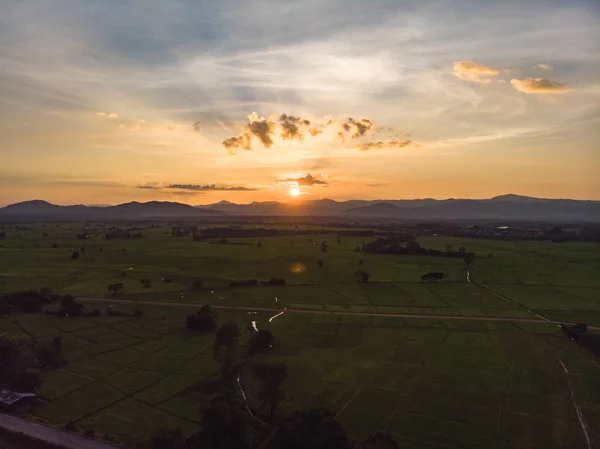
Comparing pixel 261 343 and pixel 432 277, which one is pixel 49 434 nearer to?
pixel 261 343

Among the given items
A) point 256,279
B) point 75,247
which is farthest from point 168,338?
point 75,247

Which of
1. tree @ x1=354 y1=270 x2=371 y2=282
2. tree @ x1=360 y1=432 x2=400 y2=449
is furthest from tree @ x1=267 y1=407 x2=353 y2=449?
tree @ x1=354 y1=270 x2=371 y2=282

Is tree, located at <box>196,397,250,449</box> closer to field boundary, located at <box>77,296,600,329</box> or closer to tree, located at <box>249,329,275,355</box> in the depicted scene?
tree, located at <box>249,329,275,355</box>

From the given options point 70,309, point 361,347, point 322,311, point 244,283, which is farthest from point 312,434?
point 244,283

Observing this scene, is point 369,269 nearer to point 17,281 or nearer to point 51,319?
point 51,319

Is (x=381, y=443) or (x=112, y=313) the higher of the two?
(x=381, y=443)
